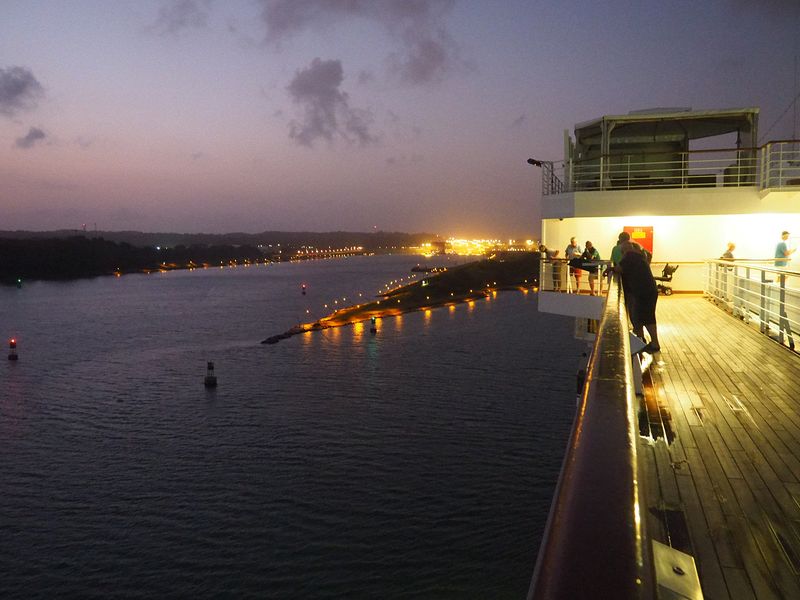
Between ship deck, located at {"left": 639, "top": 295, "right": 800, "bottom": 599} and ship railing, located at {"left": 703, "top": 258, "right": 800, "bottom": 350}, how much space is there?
53.9 inches

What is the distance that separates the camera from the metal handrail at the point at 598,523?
79 centimetres

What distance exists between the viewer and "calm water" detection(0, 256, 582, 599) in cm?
1488

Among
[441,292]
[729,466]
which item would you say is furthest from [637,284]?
[441,292]

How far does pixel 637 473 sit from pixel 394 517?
17.0 meters

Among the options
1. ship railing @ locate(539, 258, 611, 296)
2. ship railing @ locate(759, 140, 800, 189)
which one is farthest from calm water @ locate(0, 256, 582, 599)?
ship railing @ locate(759, 140, 800, 189)

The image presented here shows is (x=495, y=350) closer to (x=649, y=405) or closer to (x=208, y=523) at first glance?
(x=208, y=523)

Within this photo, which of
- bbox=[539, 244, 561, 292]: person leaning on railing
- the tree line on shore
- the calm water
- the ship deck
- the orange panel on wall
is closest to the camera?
the ship deck

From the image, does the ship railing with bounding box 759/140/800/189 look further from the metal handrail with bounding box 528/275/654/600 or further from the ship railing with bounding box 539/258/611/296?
the metal handrail with bounding box 528/275/654/600

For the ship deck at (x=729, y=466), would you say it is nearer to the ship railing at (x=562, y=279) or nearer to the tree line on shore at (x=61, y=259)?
the ship railing at (x=562, y=279)

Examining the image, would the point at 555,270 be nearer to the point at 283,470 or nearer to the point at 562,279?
the point at 562,279

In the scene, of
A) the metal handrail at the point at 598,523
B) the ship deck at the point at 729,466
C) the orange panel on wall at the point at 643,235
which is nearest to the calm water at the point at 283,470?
→ the orange panel on wall at the point at 643,235

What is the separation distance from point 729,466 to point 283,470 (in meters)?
17.6

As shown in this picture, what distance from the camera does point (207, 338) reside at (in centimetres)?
5219

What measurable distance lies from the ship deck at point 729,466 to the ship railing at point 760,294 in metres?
1.37
